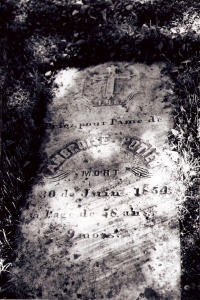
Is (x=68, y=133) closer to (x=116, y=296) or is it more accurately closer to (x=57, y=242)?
(x=57, y=242)

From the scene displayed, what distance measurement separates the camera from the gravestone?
111 inches

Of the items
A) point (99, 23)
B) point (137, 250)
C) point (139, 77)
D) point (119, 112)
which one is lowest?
point (137, 250)

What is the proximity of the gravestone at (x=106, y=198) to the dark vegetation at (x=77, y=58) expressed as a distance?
11 centimetres

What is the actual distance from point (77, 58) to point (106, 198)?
2.07 metres

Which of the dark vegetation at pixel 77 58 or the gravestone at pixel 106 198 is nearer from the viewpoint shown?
the gravestone at pixel 106 198

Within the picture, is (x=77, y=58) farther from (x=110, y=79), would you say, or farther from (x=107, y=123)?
(x=107, y=123)

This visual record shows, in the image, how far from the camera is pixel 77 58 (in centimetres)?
459

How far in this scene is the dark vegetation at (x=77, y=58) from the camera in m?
3.28

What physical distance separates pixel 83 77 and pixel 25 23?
152 centimetres

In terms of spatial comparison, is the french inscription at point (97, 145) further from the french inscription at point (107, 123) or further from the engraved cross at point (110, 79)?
the engraved cross at point (110, 79)

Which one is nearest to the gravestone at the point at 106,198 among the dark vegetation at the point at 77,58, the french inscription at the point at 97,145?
the french inscription at the point at 97,145

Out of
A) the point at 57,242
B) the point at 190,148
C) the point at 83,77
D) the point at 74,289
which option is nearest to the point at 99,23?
the point at 83,77

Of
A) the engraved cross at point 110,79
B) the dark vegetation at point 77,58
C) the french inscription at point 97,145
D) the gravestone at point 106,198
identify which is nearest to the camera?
the gravestone at point 106,198

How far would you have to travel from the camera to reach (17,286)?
290 centimetres
